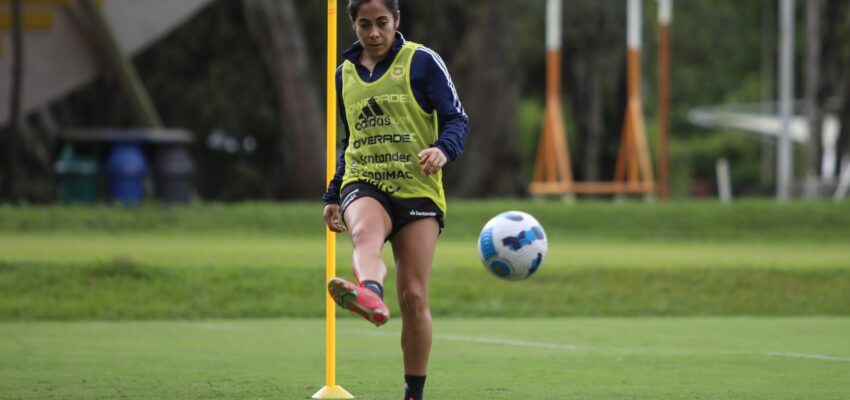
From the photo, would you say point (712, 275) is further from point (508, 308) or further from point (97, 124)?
point (97, 124)

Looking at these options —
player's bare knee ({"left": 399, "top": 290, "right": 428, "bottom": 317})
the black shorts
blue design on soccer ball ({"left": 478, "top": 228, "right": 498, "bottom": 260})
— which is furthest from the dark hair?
blue design on soccer ball ({"left": 478, "top": 228, "right": 498, "bottom": 260})

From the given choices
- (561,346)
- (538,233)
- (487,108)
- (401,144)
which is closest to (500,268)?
(538,233)

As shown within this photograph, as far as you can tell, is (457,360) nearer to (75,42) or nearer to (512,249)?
(512,249)

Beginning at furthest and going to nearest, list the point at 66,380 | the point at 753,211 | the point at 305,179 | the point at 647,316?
the point at 305,179, the point at 753,211, the point at 647,316, the point at 66,380

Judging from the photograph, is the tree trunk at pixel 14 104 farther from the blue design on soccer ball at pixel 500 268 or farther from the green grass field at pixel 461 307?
the blue design on soccer ball at pixel 500 268

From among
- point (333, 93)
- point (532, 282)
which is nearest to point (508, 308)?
point (532, 282)

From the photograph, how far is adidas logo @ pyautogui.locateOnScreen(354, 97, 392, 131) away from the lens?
27.7 ft

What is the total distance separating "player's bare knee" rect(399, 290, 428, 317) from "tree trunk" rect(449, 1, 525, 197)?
27800mm

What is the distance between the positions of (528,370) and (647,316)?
22.0 ft

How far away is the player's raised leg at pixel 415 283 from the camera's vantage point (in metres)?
8.44

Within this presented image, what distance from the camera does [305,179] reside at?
35.9 metres

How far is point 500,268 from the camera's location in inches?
368

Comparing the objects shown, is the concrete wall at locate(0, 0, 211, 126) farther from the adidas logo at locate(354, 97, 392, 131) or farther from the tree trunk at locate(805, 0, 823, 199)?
the adidas logo at locate(354, 97, 392, 131)

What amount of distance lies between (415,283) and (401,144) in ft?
2.36
